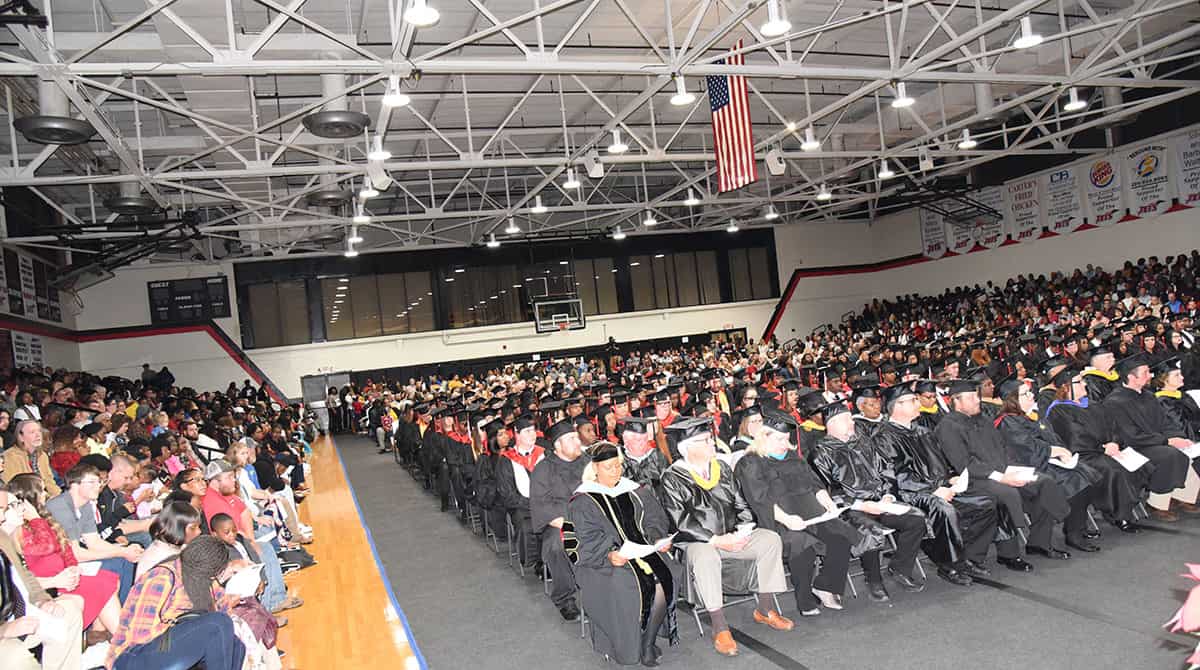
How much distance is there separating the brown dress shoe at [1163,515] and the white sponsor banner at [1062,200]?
19449 mm

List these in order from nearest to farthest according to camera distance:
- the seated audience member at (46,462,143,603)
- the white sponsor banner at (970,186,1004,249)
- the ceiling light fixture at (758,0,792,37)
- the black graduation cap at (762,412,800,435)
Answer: the seated audience member at (46,462,143,603), the black graduation cap at (762,412,800,435), the ceiling light fixture at (758,0,792,37), the white sponsor banner at (970,186,1004,249)

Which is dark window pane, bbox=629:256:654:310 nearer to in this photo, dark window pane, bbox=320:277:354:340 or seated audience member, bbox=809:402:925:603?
dark window pane, bbox=320:277:354:340

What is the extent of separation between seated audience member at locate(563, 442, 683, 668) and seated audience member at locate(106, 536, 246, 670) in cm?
206

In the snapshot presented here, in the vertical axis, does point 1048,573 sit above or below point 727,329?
below

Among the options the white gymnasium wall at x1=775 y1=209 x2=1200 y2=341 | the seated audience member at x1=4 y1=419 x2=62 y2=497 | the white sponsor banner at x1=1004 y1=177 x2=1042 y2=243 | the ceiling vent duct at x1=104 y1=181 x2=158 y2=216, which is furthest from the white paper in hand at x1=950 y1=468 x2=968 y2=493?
the white sponsor banner at x1=1004 y1=177 x2=1042 y2=243

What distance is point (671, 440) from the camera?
29.5 ft

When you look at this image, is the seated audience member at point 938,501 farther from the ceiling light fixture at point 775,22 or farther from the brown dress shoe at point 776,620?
the ceiling light fixture at point 775,22

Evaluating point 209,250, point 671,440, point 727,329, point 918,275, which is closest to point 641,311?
point 727,329

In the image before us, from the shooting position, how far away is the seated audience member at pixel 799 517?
5738 mm

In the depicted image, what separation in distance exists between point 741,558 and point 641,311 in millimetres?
25596

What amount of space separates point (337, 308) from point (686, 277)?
496 inches

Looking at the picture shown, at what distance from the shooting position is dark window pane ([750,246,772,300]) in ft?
107

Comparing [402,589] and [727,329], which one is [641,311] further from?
[402,589]

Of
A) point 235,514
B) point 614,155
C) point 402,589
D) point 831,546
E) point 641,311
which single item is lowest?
point 402,589
